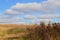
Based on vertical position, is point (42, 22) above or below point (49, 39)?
above

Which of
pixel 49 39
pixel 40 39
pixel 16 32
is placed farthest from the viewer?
pixel 16 32

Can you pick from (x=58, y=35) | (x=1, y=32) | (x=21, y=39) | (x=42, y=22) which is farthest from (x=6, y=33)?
(x=58, y=35)

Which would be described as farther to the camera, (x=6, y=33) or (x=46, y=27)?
(x=6, y=33)

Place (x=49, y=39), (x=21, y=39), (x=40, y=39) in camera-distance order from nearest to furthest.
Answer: (x=49, y=39), (x=40, y=39), (x=21, y=39)

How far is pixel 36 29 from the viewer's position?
55.1 feet

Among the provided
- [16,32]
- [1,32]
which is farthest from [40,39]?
[1,32]

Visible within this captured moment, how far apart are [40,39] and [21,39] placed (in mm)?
2120

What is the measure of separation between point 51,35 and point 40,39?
1.26 meters

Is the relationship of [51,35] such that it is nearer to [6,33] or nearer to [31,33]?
[31,33]

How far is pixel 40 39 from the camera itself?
54.5 feet

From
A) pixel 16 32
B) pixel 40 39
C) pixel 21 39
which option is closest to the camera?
pixel 40 39

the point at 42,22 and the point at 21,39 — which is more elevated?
the point at 42,22

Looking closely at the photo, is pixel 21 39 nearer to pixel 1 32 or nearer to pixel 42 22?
pixel 42 22

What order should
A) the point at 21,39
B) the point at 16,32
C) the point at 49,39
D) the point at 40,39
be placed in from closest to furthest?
1. the point at 49,39
2. the point at 40,39
3. the point at 21,39
4. the point at 16,32
